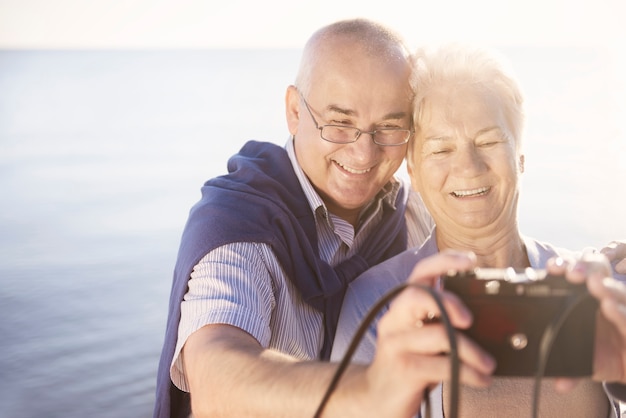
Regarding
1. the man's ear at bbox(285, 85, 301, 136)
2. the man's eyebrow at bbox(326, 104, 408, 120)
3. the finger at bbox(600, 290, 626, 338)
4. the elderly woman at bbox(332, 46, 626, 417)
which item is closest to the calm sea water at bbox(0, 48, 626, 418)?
the man's ear at bbox(285, 85, 301, 136)

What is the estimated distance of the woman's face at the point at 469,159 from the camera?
1.71 m

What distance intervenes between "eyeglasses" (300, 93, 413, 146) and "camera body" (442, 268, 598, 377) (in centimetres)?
91

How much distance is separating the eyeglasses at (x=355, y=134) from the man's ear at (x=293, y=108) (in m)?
0.08

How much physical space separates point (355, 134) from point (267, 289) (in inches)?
17.2

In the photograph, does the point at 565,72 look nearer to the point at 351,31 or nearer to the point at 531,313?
the point at 351,31

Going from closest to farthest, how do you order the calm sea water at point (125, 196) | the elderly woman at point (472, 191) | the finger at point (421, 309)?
the finger at point (421, 309), the elderly woman at point (472, 191), the calm sea water at point (125, 196)

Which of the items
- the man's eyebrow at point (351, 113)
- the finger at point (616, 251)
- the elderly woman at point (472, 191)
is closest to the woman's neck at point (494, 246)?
the elderly woman at point (472, 191)

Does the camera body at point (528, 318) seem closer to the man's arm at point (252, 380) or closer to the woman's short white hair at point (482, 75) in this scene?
the man's arm at point (252, 380)

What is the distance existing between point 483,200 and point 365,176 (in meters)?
0.37

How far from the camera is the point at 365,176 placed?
2027mm

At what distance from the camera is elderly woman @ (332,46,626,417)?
5.17 ft

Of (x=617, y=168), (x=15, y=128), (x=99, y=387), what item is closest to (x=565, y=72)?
(x=617, y=168)

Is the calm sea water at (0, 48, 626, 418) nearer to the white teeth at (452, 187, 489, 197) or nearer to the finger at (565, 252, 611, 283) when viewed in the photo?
the white teeth at (452, 187, 489, 197)

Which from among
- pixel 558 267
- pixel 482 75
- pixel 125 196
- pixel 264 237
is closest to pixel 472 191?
pixel 482 75
